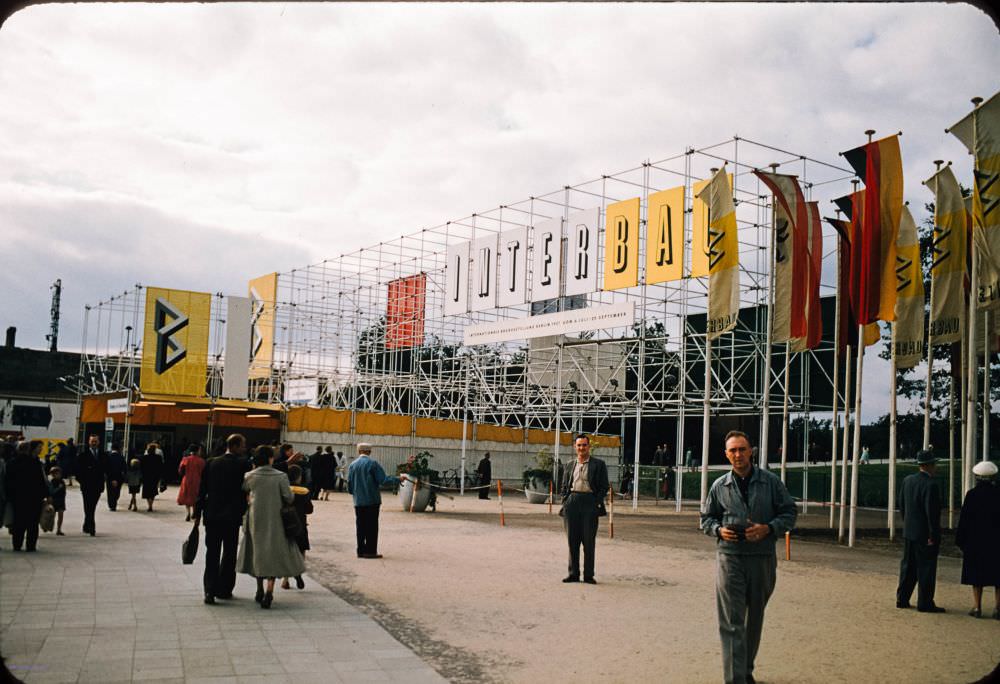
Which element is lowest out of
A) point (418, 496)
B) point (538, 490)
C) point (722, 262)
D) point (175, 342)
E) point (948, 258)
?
point (538, 490)

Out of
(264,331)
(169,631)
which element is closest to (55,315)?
(264,331)

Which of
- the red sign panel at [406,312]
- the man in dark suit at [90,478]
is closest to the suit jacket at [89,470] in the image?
the man in dark suit at [90,478]

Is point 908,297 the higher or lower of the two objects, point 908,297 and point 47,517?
the higher

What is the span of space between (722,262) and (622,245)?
271 inches

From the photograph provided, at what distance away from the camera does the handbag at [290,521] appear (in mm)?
9109

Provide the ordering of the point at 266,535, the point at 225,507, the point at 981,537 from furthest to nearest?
the point at 225,507 < the point at 981,537 < the point at 266,535

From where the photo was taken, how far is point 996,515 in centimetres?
905

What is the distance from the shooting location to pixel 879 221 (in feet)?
49.5

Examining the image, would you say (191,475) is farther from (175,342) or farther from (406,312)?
(406,312)

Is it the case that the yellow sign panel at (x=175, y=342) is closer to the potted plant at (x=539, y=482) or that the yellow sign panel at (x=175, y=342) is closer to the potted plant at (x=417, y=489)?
the potted plant at (x=539, y=482)

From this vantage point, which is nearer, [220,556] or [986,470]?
[220,556]

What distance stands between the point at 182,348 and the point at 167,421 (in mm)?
2841

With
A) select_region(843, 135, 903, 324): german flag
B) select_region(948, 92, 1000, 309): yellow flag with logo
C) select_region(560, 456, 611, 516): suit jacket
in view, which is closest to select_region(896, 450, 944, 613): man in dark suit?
select_region(948, 92, 1000, 309): yellow flag with logo

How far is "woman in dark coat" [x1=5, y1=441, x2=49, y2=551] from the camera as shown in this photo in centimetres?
1249
